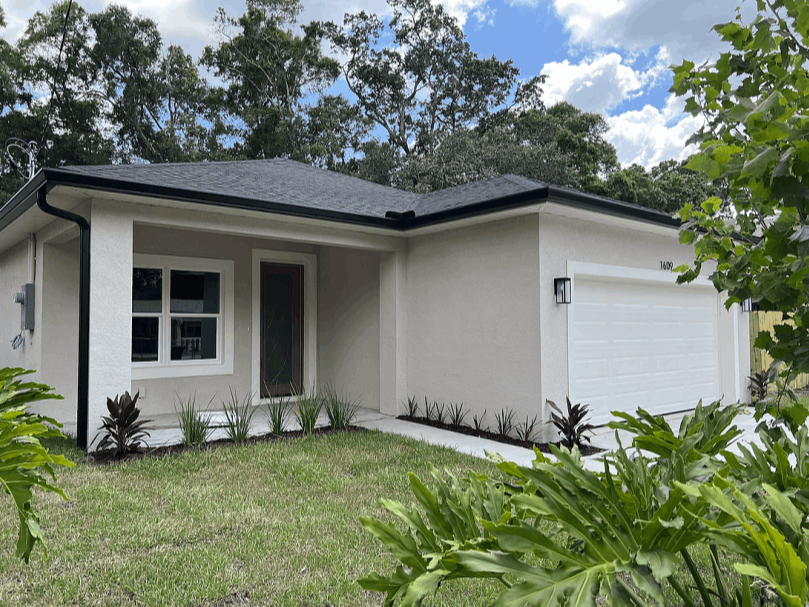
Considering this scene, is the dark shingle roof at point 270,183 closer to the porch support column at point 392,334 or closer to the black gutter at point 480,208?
the black gutter at point 480,208

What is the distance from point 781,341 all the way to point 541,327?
206 inches

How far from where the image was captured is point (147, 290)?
8195 mm

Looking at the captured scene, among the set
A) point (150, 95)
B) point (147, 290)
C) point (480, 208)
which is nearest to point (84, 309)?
point (147, 290)

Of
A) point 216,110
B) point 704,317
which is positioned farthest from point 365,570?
point 216,110

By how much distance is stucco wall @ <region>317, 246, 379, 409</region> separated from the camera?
9.09 m

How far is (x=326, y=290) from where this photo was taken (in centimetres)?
1002

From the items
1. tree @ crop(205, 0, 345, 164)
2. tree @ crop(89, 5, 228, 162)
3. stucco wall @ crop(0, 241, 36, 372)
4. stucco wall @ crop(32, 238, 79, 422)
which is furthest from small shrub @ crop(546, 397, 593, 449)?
tree @ crop(89, 5, 228, 162)

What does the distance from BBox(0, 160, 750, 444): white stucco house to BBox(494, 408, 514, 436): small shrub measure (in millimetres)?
105

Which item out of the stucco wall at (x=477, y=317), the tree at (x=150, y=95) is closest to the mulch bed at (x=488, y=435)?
the stucco wall at (x=477, y=317)

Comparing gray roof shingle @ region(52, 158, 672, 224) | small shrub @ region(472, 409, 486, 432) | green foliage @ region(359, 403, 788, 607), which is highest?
gray roof shingle @ region(52, 158, 672, 224)

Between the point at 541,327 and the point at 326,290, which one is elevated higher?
the point at 326,290

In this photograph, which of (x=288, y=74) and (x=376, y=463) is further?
(x=288, y=74)

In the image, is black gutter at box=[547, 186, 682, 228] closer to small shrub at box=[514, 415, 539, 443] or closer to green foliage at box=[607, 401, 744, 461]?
small shrub at box=[514, 415, 539, 443]

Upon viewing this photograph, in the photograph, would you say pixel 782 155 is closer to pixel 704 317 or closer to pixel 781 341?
pixel 781 341
